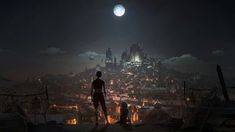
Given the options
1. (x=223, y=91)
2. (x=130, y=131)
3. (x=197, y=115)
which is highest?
(x=223, y=91)

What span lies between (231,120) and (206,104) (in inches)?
53.4

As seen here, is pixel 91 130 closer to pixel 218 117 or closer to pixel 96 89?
pixel 96 89

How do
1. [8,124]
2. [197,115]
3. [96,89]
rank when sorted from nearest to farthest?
[8,124]
[197,115]
[96,89]

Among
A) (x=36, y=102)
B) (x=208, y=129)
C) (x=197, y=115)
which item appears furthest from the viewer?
Answer: (x=36, y=102)

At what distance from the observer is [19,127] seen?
28.8ft

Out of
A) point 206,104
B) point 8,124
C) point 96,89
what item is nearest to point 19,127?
point 8,124

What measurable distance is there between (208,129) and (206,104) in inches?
61.4

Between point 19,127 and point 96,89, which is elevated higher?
point 96,89

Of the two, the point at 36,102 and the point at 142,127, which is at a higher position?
the point at 36,102

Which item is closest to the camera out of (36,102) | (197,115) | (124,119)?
(197,115)

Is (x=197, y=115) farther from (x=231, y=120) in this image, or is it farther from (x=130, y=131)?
(x=130, y=131)

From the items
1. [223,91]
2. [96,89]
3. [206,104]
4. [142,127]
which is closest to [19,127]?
[96,89]

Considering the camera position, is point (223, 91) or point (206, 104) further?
point (223, 91)

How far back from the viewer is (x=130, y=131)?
10172 millimetres
